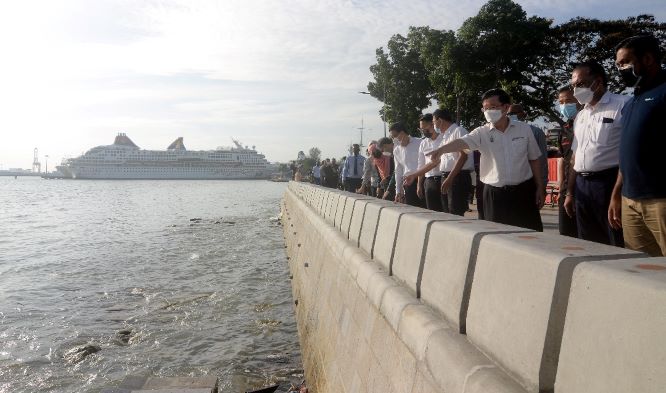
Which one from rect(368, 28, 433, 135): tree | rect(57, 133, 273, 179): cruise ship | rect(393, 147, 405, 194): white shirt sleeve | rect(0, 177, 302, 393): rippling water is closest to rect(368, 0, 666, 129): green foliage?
rect(368, 28, 433, 135): tree

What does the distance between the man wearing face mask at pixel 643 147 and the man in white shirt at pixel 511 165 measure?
3.66 feet

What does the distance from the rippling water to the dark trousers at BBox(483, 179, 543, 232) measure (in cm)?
347

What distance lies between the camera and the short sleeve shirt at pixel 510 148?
4.54 m

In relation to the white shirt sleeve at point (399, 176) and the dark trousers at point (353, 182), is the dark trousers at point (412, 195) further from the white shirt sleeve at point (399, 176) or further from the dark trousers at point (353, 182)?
the dark trousers at point (353, 182)

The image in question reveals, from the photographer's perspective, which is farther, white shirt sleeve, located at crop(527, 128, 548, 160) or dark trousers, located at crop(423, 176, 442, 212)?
dark trousers, located at crop(423, 176, 442, 212)

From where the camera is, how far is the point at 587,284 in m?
1.43

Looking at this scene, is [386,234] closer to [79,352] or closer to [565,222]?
[565,222]

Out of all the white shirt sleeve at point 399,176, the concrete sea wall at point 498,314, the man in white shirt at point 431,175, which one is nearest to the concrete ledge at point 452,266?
the concrete sea wall at point 498,314

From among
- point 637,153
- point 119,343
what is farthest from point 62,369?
point 637,153

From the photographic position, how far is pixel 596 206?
3.93 meters

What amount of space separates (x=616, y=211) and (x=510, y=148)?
3.78 feet

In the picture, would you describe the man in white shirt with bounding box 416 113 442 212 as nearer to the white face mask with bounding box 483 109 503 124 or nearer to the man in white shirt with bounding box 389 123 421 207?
the man in white shirt with bounding box 389 123 421 207

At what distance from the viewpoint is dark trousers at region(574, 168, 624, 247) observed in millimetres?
3828

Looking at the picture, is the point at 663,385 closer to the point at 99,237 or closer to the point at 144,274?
the point at 144,274
